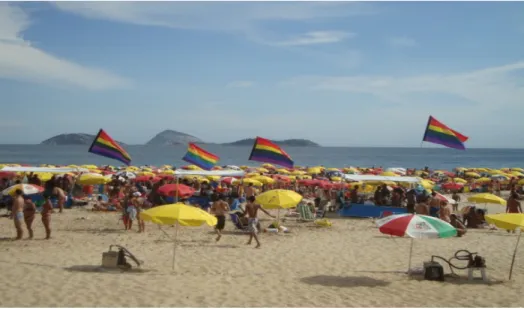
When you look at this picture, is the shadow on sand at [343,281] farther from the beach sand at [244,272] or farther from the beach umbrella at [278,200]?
the beach umbrella at [278,200]

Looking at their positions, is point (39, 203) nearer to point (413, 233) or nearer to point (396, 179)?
point (396, 179)

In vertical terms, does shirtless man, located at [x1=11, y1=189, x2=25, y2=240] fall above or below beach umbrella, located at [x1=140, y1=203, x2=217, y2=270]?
below

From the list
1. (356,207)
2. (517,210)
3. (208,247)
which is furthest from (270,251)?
(517,210)

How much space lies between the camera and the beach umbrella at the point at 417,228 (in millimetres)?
7789

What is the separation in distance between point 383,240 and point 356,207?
4.67 m

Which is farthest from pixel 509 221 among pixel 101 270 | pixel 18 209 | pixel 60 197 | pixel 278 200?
pixel 60 197

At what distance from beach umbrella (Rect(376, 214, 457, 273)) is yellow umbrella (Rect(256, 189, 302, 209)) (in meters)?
4.74

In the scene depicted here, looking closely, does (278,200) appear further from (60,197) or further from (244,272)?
(60,197)

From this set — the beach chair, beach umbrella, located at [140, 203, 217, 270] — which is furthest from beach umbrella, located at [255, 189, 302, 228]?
beach umbrella, located at [140, 203, 217, 270]

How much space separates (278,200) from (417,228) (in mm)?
5312

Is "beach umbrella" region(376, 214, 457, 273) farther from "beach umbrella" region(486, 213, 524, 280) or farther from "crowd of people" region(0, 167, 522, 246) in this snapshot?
"crowd of people" region(0, 167, 522, 246)

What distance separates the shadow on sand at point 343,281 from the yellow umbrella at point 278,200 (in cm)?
413

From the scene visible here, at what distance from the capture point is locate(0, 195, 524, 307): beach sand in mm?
7082

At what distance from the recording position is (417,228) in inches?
310
